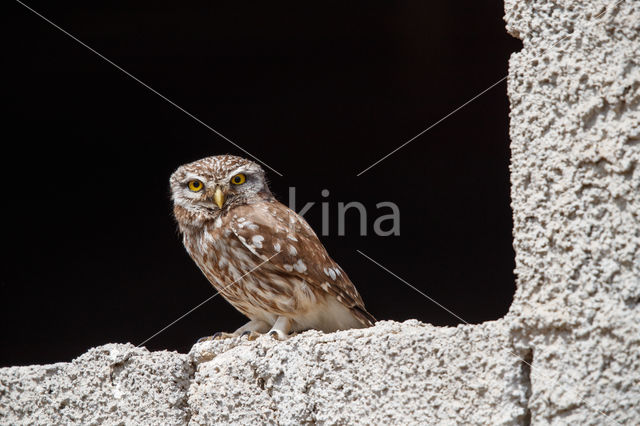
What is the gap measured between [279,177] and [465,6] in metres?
2.07

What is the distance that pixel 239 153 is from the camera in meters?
6.95

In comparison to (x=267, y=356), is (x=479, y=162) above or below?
below

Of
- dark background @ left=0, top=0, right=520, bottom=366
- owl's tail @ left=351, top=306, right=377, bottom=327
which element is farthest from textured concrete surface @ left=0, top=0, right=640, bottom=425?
dark background @ left=0, top=0, right=520, bottom=366

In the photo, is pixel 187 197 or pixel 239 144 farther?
pixel 239 144

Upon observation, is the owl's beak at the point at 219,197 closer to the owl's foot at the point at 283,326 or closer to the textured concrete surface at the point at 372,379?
the owl's foot at the point at 283,326

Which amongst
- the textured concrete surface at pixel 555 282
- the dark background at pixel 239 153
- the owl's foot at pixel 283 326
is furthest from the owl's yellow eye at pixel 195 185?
the dark background at pixel 239 153

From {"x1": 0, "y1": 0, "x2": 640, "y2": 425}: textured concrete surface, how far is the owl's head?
1457mm

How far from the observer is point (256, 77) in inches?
264

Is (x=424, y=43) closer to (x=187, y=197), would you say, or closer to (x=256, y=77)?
(x=256, y=77)

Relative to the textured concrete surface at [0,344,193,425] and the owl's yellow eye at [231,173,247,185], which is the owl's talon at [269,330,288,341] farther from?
the owl's yellow eye at [231,173,247,185]

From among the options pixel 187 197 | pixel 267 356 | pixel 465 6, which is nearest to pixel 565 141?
pixel 267 356

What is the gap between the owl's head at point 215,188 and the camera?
3.42 metres

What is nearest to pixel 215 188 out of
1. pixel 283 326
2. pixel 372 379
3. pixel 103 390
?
pixel 283 326

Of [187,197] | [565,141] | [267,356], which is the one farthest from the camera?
[187,197]
